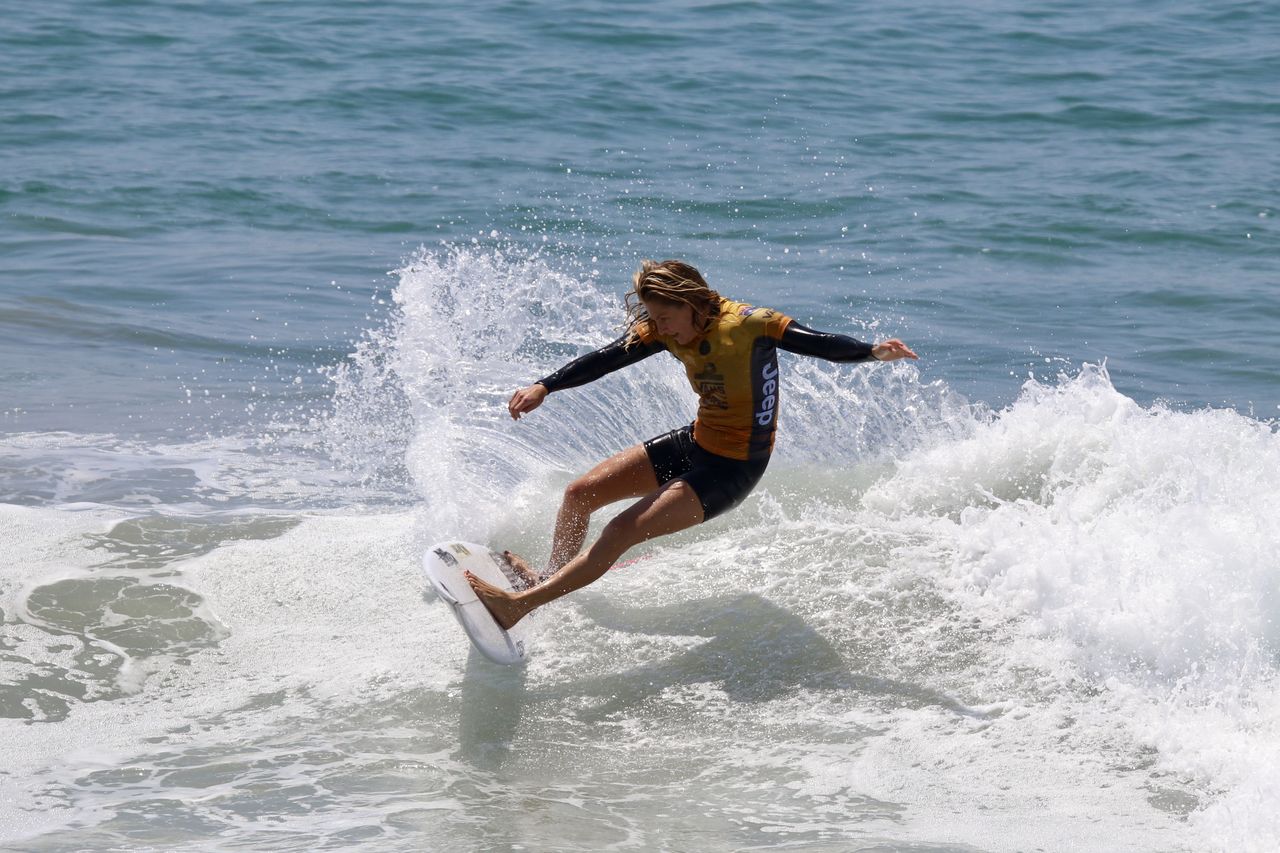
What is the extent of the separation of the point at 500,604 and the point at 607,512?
1.58 metres

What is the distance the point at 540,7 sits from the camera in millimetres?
24219

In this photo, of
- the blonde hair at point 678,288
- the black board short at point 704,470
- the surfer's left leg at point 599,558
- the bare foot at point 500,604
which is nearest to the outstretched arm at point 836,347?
the blonde hair at point 678,288

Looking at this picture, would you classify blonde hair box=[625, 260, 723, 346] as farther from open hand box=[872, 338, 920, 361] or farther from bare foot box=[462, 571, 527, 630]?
bare foot box=[462, 571, 527, 630]

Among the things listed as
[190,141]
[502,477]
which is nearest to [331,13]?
[190,141]

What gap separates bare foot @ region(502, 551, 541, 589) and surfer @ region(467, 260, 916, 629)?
0.05 m

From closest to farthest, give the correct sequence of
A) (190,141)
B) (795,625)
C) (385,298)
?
(795,625), (385,298), (190,141)

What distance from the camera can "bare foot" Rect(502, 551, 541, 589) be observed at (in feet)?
20.8

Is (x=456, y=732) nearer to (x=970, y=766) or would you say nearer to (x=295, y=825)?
(x=295, y=825)

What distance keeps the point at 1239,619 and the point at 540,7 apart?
2045 centimetres

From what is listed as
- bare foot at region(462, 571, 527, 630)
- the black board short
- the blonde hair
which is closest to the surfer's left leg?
bare foot at region(462, 571, 527, 630)

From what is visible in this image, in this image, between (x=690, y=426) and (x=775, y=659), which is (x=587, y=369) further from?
(x=775, y=659)

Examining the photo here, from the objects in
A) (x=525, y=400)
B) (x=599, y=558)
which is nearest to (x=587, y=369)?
(x=525, y=400)

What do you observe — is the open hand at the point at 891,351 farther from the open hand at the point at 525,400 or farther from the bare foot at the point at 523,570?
the bare foot at the point at 523,570

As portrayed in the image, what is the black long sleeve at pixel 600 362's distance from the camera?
6.15 metres
